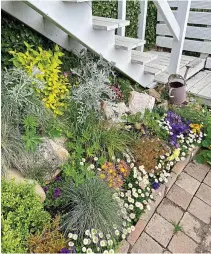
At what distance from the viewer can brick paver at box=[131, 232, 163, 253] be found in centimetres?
160

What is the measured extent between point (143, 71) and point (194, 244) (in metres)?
1.86

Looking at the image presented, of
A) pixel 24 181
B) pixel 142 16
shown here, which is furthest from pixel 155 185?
pixel 142 16

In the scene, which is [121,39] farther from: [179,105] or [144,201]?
[144,201]

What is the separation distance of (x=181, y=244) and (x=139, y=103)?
1.36 meters

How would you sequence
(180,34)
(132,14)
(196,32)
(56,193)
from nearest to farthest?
(56,193) < (180,34) < (132,14) < (196,32)

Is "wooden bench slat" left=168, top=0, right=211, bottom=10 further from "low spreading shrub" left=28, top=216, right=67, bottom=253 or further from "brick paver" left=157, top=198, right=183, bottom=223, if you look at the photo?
"low spreading shrub" left=28, top=216, right=67, bottom=253

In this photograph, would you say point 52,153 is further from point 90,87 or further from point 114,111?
point 114,111

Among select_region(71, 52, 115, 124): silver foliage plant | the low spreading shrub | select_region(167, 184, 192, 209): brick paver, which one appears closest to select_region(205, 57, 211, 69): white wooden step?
select_region(71, 52, 115, 124): silver foliage plant

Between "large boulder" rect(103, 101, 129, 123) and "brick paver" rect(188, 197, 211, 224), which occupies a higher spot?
"large boulder" rect(103, 101, 129, 123)

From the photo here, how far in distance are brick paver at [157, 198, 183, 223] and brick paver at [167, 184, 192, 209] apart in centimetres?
4

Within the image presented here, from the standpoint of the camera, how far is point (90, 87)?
2098mm

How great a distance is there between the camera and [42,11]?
5.41ft

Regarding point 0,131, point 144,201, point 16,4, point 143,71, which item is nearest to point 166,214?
point 144,201

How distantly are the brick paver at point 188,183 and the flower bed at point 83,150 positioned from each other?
0.14 m
